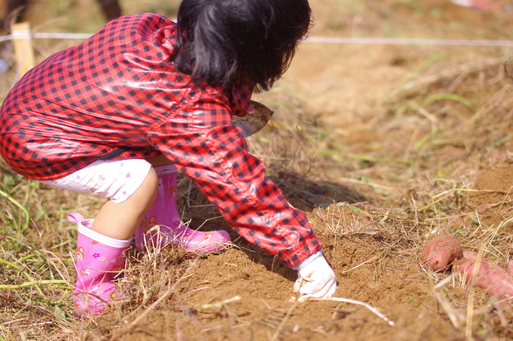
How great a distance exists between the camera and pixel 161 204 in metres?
1.77

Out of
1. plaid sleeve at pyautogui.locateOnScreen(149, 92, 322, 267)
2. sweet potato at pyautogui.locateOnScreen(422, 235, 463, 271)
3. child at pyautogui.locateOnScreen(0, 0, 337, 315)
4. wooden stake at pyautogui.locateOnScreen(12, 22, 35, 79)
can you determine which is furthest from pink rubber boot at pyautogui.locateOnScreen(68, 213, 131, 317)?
wooden stake at pyautogui.locateOnScreen(12, 22, 35, 79)

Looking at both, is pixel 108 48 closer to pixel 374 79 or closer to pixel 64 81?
pixel 64 81

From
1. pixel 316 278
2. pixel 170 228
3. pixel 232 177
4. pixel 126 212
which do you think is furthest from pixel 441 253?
pixel 126 212

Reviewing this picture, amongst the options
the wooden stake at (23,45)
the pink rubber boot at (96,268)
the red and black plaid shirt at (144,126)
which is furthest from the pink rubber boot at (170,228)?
the wooden stake at (23,45)

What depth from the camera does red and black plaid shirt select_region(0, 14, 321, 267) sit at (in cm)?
137

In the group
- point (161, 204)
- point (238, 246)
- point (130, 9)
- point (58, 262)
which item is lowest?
point (58, 262)

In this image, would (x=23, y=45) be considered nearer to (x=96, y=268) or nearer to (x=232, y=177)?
(x=96, y=268)

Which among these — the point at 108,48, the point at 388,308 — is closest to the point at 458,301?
the point at 388,308

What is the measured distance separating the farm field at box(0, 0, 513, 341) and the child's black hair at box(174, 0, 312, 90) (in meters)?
0.51

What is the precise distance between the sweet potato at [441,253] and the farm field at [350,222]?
0.13ft

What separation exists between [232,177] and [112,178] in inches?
15.9

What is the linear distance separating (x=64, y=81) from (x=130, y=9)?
164 inches

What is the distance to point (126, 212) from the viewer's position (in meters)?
1.47

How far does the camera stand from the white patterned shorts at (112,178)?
1.46m
